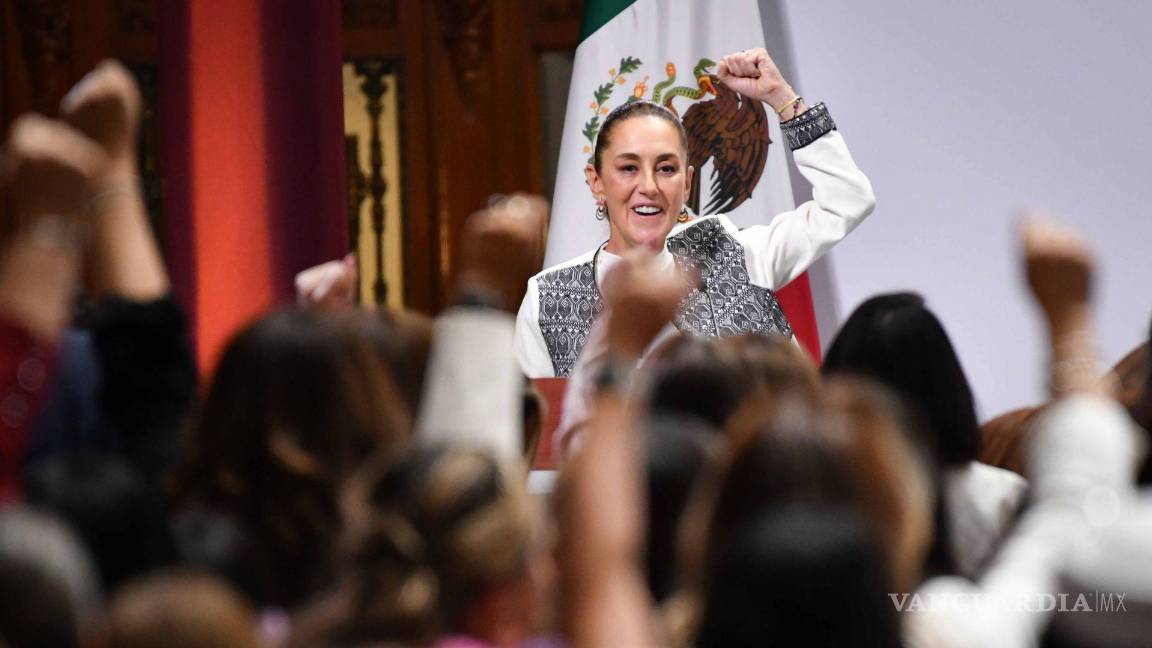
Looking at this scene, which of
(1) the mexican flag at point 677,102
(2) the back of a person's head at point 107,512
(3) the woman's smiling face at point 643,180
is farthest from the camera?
(1) the mexican flag at point 677,102

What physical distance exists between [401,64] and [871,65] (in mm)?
1151

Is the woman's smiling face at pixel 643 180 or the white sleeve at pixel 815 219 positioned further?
the woman's smiling face at pixel 643 180

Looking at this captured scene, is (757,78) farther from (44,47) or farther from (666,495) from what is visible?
(666,495)

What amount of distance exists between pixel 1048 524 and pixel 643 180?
2.03 m

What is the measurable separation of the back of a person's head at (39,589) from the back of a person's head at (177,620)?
0.07 meters

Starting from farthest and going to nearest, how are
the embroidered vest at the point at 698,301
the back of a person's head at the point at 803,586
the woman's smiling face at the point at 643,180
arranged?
the woman's smiling face at the point at 643,180 → the embroidered vest at the point at 698,301 → the back of a person's head at the point at 803,586

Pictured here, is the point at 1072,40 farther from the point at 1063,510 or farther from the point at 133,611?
the point at 133,611

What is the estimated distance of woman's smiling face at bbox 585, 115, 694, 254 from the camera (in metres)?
3.09

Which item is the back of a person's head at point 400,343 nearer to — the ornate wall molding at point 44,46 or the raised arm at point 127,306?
the raised arm at point 127,306

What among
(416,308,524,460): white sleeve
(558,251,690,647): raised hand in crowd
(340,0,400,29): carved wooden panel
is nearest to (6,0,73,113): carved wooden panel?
(340,0,400,29): carved wooden panel

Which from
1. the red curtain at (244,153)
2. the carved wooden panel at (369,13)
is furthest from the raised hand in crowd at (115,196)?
the carved wooden panel at (369,13)

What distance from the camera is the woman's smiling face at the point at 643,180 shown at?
3.09 meters

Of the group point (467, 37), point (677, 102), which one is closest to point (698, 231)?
point (677, 102)

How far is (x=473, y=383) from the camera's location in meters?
1.25
